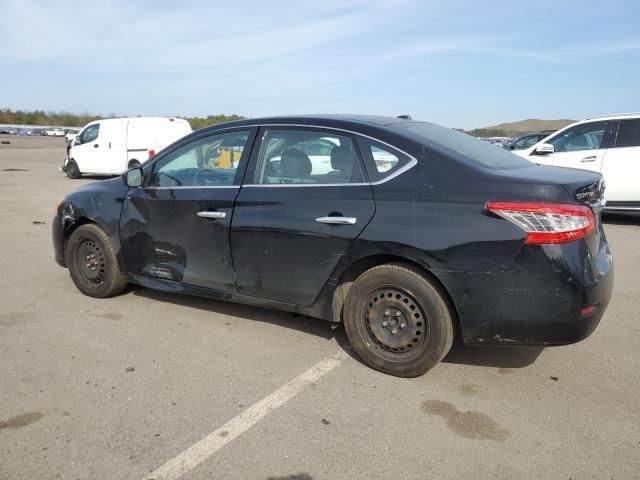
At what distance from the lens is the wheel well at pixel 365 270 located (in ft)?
10.7

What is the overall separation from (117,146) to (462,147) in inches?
630

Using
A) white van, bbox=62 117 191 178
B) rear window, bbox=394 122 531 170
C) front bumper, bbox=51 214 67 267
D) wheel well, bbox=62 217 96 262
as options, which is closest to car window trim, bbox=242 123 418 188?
rear window, bbox=394 122 531 170

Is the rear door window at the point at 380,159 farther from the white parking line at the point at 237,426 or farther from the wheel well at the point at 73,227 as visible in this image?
the wheel well at the point at 73,227

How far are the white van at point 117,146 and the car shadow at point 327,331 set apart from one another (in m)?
13.3

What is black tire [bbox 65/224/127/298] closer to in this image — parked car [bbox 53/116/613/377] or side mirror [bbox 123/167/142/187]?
parked car [bbox 53/116/613/377]

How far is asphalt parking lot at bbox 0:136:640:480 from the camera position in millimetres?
2562

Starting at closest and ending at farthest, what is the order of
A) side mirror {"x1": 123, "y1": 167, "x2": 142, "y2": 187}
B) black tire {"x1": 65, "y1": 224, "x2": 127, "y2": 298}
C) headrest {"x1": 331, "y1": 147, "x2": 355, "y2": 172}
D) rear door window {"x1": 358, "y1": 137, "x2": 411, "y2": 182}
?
rear door window {"x1": 358, "y1": 137, "x2": 411, "y2": 182}
headrest {"x1": 331, "y1": 147, "x2": 355, "y2": 172}
side mirror {"x1": 123, "y1": 167, "x2": 142, "y2": 187}
black tire {"x1": 65, "y1": 224, "x2": 127, "y2": 298}

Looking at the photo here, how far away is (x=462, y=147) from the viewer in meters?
3.64

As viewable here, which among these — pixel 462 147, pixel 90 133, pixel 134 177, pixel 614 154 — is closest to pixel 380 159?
pixel 462 147

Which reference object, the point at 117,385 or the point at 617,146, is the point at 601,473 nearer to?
the point at 117,385

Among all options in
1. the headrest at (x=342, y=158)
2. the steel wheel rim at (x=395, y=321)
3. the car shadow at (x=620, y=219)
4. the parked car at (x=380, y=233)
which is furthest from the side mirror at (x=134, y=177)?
the car shadow at (x=620, y=219)

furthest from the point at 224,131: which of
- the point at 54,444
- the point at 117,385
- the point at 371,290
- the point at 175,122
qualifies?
the point at 175,122

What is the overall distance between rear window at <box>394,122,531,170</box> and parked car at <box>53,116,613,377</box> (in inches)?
0.8

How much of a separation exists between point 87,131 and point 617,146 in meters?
16.0
